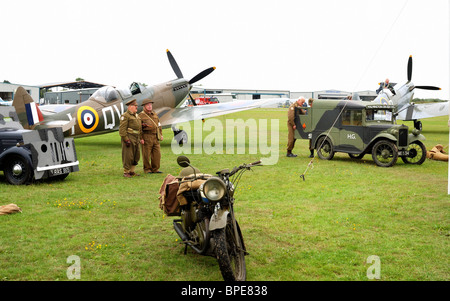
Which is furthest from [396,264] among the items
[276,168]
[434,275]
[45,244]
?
[276,168]

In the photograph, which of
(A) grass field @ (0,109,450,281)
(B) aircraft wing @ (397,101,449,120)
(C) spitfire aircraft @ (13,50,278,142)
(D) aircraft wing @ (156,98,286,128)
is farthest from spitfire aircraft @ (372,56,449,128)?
(A) grass field @ (0,109,450,281)

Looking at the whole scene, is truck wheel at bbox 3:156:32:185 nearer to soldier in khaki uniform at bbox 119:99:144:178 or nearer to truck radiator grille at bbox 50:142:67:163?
truck radiator grille at bbox 50:142:67:163

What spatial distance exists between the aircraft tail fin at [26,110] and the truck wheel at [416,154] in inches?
465

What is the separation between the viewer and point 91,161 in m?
13.7

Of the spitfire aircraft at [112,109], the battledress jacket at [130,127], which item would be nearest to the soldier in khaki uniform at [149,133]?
the battledress jacket at [130,127]

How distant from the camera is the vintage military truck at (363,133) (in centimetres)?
1231

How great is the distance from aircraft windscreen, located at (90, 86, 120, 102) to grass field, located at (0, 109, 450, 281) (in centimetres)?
615

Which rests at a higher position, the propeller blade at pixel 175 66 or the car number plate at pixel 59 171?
the propeller blade at pixel 175 66

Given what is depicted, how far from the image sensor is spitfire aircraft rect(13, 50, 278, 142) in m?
13.2

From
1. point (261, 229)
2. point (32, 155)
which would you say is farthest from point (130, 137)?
point (261, 229)

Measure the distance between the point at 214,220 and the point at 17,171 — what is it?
6913 millimetres

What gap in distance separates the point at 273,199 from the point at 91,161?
770cm

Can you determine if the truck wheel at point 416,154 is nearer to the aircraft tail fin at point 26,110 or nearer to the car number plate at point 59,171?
the car number plate at point 59,171

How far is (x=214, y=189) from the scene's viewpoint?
4.25 metres
